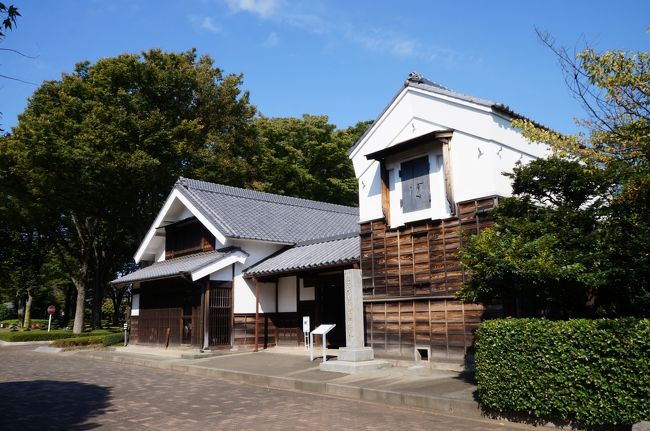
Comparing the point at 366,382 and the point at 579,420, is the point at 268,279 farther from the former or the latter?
the point at 579,420

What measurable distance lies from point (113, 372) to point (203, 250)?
770 cm

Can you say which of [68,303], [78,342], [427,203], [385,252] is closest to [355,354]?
[385,252]

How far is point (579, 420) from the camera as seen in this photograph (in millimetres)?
6902

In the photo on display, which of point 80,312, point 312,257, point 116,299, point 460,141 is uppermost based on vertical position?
point 460,141

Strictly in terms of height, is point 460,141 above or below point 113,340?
above

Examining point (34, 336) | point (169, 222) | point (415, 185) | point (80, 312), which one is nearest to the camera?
point (415, 185)

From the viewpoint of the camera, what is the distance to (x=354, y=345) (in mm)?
13203

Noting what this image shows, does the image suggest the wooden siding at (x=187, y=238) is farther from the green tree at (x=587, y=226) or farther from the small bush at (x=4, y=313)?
the small bush at (x=4, y=313)

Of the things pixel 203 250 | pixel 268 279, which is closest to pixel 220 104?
pixel 203 250

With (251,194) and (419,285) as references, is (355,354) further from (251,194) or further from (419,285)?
(251,194)

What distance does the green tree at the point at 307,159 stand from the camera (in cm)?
3636

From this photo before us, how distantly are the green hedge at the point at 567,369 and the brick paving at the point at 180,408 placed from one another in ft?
2.07

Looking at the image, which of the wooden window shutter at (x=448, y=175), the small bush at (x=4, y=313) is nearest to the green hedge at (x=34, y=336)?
the wooden window shutter at (x=448, y=175)

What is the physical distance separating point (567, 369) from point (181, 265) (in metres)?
17.1
